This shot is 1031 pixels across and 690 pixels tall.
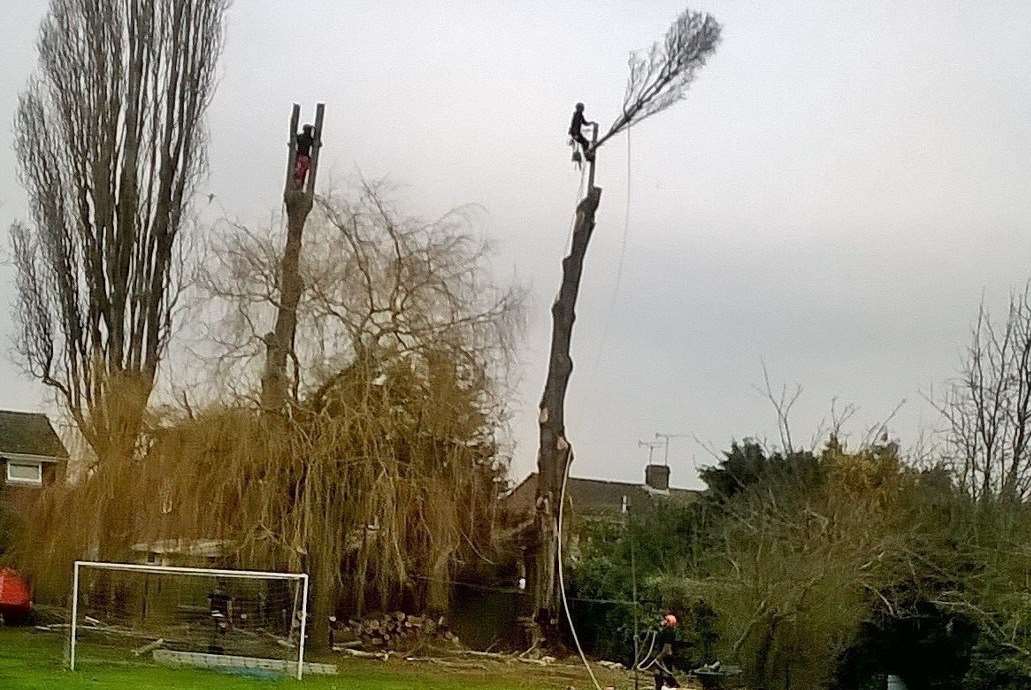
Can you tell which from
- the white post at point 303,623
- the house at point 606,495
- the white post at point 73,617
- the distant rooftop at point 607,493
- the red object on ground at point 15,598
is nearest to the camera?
the white post at point 73,617

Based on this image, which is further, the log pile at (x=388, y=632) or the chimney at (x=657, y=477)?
the chimney at (x=657, y=477)

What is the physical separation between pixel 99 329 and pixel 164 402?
3.75 meters

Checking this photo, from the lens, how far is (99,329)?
19.3 m

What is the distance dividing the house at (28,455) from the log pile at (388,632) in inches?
173

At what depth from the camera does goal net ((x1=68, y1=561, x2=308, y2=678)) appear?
48.4 feet

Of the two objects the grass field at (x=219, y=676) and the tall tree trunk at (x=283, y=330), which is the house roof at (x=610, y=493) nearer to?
the grass field at (x=219, y=676)

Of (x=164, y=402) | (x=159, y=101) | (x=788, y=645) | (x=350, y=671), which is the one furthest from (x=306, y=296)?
(x=788, y=645)

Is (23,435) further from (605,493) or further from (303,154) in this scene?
(605,493)

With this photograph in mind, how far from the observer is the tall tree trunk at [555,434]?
17.8m

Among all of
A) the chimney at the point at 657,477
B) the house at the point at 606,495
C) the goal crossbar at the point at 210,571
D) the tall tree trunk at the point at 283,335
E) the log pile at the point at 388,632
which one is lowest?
the log pile at the point at 388,632

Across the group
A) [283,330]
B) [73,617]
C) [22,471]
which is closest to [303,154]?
[283,330]

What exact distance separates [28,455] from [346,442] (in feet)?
39.0

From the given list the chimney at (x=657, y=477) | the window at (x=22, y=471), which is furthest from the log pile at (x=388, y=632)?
the window at (x=22, y=471)

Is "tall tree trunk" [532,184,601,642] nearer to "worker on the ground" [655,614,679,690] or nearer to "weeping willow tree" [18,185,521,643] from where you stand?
"weeping willow tree" [18,185,521,643]
